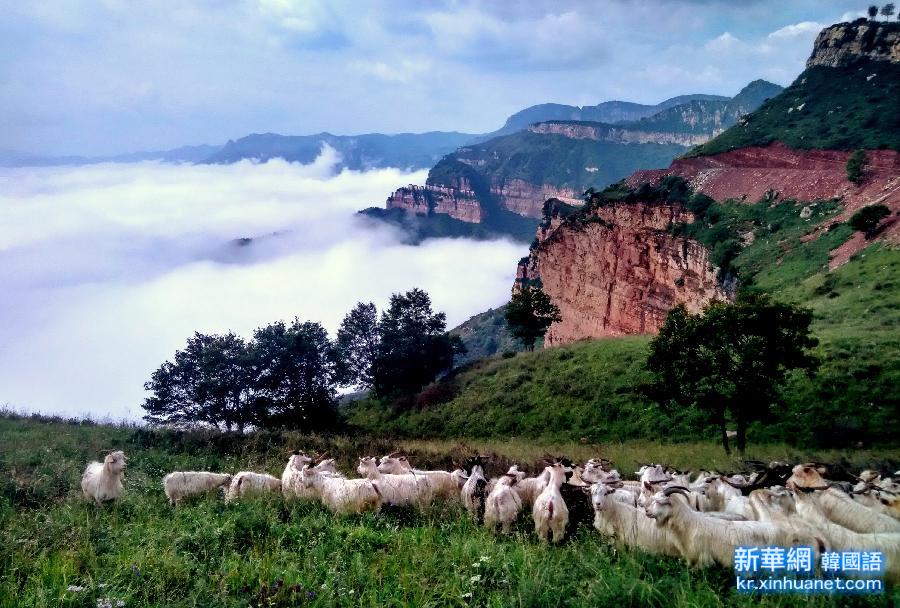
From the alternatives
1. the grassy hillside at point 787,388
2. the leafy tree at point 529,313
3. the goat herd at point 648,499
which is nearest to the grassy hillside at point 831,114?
the grassy hillside at point 787,388

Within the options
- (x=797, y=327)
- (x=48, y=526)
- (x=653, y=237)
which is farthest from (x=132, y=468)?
(x=653, y=237)

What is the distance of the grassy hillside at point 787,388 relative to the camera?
19.5m

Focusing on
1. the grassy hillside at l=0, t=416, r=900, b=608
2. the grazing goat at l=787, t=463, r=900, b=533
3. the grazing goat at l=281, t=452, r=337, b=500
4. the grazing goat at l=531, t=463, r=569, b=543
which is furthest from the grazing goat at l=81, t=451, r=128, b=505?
the grazing goat at l=787, t=463, r=900, b=533

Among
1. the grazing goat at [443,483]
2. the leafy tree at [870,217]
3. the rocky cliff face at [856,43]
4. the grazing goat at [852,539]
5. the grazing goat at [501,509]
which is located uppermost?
the rocky cliff face at [856,43]

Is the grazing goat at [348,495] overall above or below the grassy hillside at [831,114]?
below

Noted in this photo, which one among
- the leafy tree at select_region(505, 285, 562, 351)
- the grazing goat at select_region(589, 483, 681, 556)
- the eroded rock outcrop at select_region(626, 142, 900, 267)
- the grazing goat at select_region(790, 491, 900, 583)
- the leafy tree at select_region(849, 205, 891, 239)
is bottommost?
the leafy tree at select_region(505, 285, 562, 351)

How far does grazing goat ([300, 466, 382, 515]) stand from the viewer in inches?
362

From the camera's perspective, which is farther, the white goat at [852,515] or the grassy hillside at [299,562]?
the white goat at [852,515]

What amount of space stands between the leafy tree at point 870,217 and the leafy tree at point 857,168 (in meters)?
11.2

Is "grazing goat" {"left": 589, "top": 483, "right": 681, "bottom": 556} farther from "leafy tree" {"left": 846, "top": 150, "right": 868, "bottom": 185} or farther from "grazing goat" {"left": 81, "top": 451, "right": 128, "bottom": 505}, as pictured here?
"leafy tree" {"left": 846, "top": 150, "right": 868, "bottom": 185}

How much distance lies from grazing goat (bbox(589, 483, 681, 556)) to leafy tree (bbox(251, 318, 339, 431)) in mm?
25260

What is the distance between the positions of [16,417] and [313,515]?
20248 millimetres

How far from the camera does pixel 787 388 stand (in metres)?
19.2

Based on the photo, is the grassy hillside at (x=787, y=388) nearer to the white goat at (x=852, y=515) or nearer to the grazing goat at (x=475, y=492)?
the white goat at (x=852, y=515)
